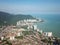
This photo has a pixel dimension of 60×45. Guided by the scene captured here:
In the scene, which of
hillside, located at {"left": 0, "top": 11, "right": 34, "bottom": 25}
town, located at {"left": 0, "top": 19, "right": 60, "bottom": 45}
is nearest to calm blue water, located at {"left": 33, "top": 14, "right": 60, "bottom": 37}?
town, located at {"left": 0, "top": 19, "right": 60, "bottom": 45}

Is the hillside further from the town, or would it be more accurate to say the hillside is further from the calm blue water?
the calm blue water

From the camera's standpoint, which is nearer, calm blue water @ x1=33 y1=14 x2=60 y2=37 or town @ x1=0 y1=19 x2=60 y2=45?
town @ x1=0 y1=19 x2=60 y2=45

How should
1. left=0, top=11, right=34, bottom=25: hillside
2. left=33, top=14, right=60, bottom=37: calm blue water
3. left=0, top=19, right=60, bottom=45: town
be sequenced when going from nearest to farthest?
left=0, top=19, right=60, bottom=45: town < left=33, top=14, right=60, bottom=37: calm blue water < left=0, top=11, right=34, bottom=25: hillside

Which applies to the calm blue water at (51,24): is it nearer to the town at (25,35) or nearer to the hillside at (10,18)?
the town at (25,35)

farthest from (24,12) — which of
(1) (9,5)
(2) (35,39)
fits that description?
(2) (35,39)

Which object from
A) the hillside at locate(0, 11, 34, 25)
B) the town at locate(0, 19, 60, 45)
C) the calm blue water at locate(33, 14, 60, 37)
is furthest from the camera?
the hillside at locate(0, 11, 34, 25)

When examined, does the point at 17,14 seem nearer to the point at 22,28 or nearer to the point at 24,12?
the point at 24,12

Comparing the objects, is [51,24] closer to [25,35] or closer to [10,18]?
[25,35]

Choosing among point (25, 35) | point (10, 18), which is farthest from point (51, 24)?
point (10, 18)

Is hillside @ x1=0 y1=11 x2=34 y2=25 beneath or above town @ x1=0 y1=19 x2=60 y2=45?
above
